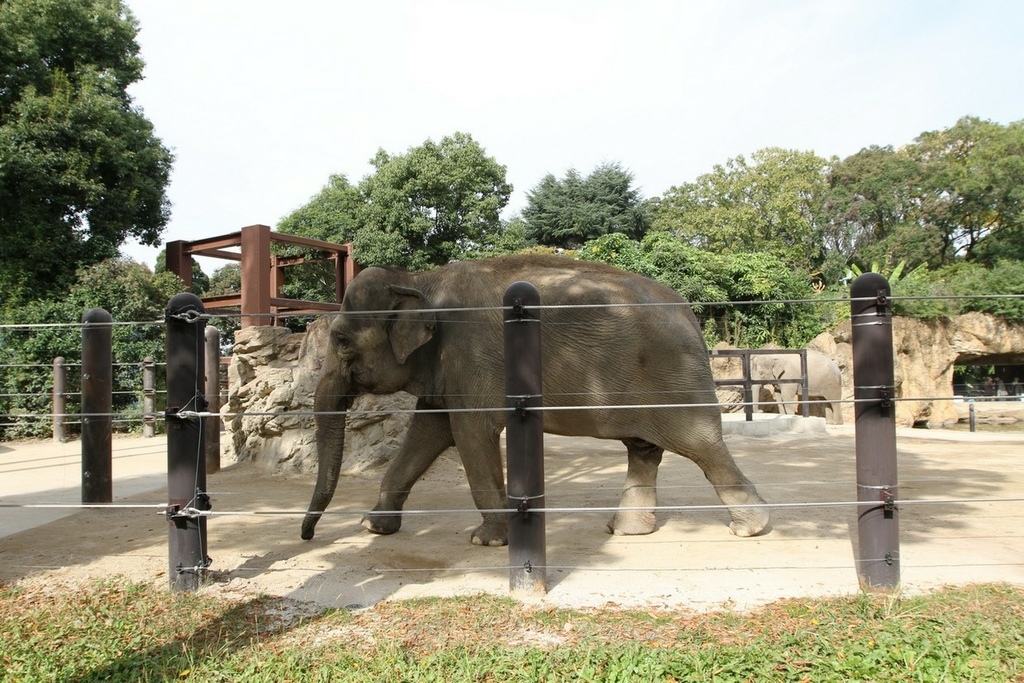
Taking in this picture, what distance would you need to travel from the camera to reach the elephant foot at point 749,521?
4573mm

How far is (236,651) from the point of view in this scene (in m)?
2.95

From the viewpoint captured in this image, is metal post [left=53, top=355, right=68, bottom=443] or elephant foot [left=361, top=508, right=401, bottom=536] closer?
elephant foot [left=361, top=508, right=401, bottom=536]

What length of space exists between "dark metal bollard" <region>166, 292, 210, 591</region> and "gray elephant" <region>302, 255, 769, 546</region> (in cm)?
81

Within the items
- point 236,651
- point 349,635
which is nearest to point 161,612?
point 236,651

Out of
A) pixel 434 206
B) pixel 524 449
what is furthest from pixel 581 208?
pixel 524 449

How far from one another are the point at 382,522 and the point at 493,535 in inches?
33.5

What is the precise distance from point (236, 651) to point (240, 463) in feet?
20.0

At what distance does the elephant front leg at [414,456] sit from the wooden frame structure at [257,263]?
7077 millimetres

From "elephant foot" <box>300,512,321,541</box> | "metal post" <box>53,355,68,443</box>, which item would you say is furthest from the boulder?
"metal post" <box>53,355,68,443</box>

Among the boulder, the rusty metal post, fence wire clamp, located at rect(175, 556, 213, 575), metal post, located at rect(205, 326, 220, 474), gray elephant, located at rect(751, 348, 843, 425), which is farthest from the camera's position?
gray elephant, located at rect(751, 348, 843, 425)

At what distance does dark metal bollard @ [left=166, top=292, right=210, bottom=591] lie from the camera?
378 centimetres

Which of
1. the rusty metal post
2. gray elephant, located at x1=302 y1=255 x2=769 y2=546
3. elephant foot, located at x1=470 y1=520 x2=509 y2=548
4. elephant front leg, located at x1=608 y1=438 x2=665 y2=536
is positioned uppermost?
the rusty metal post

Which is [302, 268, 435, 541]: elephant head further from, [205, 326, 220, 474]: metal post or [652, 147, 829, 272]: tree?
[652, 147, 829, 272]: tree

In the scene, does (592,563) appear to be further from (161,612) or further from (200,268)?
(200,268)
